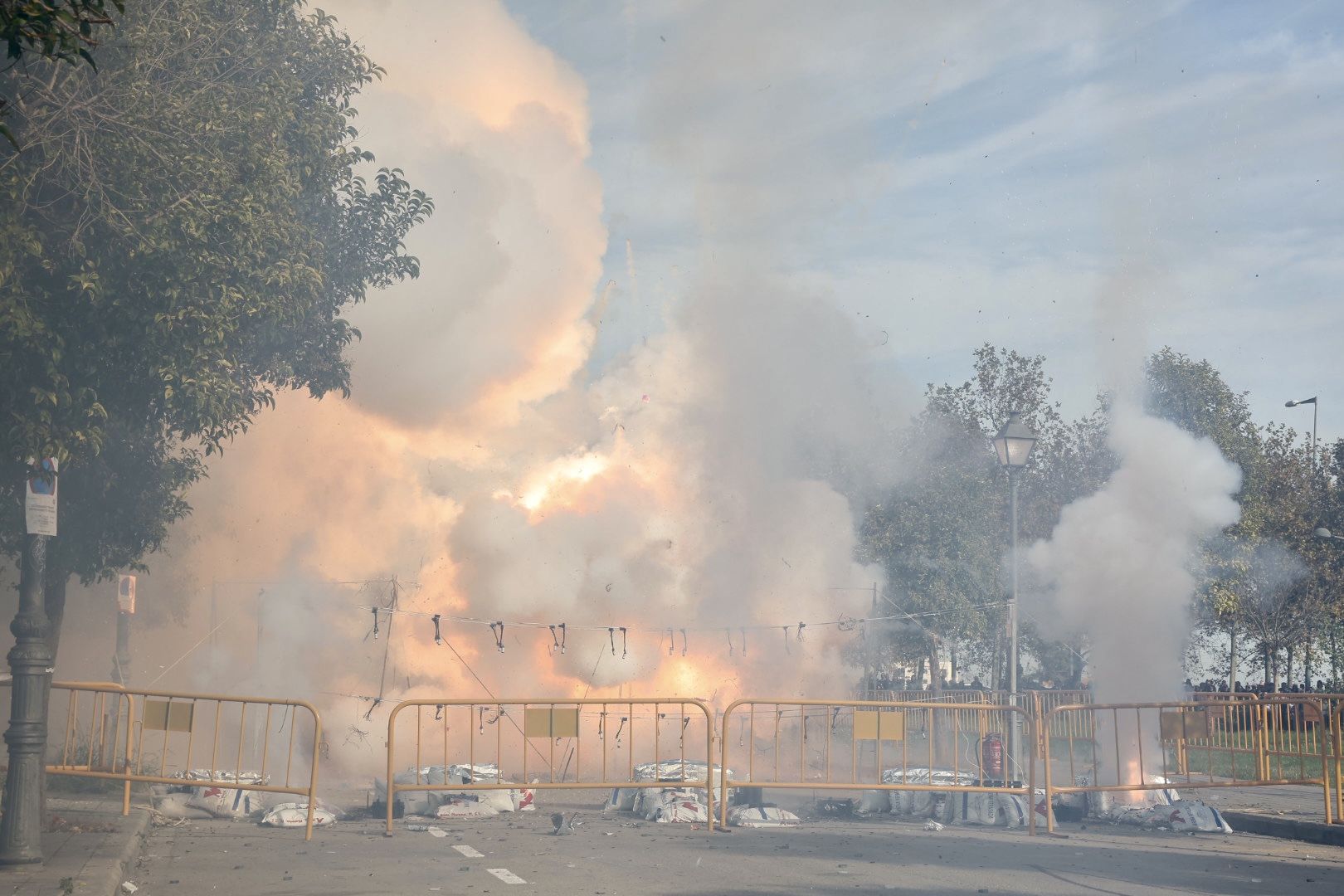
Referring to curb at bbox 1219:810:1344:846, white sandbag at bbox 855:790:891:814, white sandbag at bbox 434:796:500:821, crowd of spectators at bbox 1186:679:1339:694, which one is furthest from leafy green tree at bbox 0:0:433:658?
crowd of spectators at bbox 1186:679:1339:694

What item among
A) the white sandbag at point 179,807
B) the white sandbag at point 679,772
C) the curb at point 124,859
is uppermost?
the white sandbag at point 679,772

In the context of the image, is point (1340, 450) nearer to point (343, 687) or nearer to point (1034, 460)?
point (1034, 460)

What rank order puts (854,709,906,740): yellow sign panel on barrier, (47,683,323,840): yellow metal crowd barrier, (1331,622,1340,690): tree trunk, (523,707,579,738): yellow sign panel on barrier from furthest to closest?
(1331,622,1340,690): tree trunk < (854,709,906,740): yellow sign panel on barrier < (523,707,579,738): yellow sign panel on barrier < (47,683,323,840): yellow metal crowd barrier

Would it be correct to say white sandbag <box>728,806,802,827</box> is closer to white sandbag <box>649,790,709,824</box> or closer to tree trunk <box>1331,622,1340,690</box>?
white sandbag <box>649,790,709,824</box>

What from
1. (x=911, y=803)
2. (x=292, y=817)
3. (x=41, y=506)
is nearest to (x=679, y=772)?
(x=911, y=803)

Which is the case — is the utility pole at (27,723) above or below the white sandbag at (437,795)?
above

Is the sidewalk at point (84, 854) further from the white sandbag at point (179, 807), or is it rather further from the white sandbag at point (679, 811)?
the white sandbag at point (679, 811)

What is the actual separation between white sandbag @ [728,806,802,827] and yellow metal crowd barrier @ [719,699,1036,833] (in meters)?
0.52

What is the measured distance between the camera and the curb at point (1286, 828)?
13734mm

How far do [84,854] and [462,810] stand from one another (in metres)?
5.48

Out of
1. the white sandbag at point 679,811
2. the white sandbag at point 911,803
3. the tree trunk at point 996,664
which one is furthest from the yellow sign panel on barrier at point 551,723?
the tree trunk at point 996,664

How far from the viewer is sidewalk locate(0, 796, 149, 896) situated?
878cm

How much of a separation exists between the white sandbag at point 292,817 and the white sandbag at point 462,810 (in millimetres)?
1345

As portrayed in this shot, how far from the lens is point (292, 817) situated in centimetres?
1387
